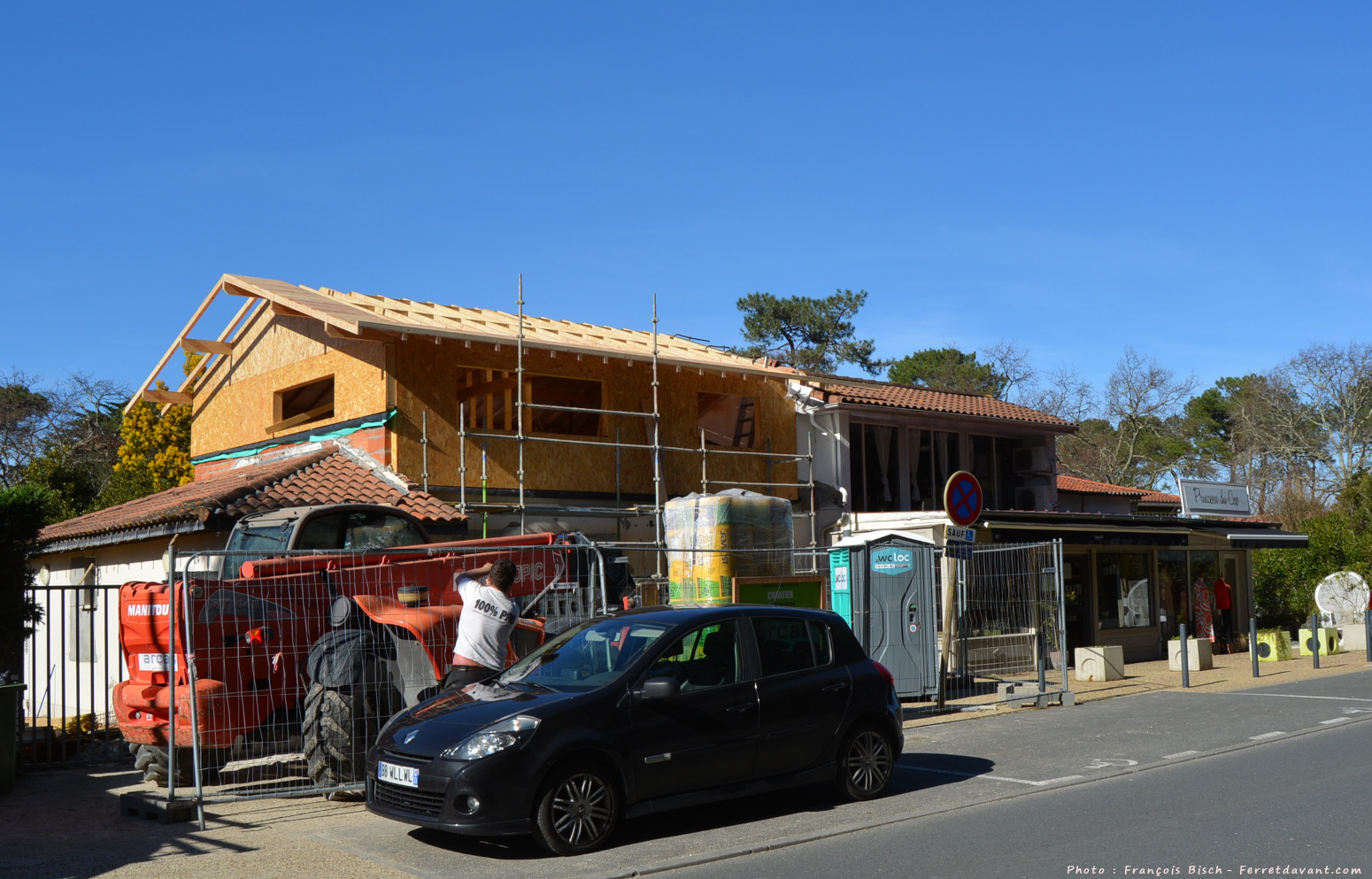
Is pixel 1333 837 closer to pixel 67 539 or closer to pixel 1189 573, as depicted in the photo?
pixel 67 539

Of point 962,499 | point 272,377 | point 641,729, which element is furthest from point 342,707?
point 272,377

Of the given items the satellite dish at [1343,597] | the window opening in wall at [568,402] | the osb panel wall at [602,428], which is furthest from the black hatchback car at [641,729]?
the satellite dish at [1343,597]

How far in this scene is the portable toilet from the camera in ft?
46.7

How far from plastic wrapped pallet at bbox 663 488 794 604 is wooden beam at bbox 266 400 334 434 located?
645 centimetres

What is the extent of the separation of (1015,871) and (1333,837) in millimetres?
2271

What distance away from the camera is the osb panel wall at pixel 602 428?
691 inches

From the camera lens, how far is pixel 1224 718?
13.7 m

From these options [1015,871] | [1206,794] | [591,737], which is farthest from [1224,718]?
[591,737]

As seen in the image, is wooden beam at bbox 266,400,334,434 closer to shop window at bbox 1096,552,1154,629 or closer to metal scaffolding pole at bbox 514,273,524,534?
metal scaffolding pole at bbox 514,273,524,534

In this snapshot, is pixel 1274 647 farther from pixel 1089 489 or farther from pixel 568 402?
pixel 568 402

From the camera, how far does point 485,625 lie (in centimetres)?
925

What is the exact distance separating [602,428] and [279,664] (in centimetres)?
1089

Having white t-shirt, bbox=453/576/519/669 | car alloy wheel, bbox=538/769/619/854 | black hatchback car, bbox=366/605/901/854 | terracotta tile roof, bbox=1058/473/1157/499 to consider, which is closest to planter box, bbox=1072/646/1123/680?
black hatchback car, bbox=366/605/901/854

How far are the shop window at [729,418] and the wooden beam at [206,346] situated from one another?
8832 mm
